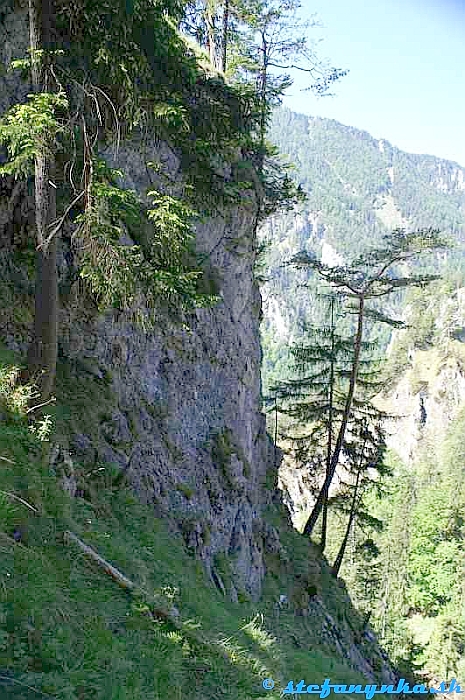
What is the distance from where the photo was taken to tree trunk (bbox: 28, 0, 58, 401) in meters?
6.89

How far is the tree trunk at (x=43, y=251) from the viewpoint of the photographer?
6.89 meters

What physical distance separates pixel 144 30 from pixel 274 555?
541 inches

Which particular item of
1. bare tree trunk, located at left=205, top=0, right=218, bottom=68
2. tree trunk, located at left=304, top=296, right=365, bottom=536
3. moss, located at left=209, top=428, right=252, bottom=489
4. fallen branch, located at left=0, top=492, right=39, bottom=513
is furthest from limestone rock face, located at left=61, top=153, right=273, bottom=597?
bare tree trunk, located at left=205, top=0, right=218, bottom=68

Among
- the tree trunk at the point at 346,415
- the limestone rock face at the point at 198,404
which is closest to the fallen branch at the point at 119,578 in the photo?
the limestone rock face at the point at 198,404

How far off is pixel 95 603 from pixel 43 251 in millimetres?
4038

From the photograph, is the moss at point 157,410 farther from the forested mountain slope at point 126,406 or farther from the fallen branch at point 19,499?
the fallen branch at point 19,499

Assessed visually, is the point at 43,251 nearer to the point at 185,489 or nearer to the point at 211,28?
the point at 185,489

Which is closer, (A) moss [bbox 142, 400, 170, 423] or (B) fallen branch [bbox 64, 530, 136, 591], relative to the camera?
(B) fallen branch [bbox 64, 530, 136, 591]

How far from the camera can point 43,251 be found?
694 centimetres

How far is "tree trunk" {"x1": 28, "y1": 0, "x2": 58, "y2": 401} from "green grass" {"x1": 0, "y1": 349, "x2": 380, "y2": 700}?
44 cm

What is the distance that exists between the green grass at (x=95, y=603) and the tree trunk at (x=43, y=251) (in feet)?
1.45

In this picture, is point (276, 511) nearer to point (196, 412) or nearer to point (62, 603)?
point (196, 412)

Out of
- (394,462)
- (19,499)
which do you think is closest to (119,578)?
(19,499)

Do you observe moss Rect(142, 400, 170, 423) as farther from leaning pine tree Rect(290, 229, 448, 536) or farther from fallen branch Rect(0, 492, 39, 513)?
leaning pine tree Rect(290, 229, 448, 536)
